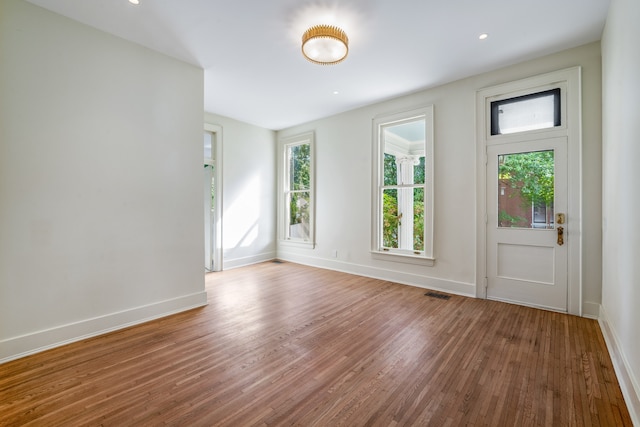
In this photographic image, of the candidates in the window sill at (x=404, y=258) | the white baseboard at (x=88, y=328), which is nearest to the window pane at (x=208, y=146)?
the white baseboard at (x=88, y=328)

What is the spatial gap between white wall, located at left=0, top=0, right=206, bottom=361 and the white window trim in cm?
262

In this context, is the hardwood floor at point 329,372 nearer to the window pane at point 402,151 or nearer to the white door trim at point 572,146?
the white door trim at point 572,146

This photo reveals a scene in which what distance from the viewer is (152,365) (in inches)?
85.8

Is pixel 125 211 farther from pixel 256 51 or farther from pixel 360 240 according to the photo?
pixel 360 240

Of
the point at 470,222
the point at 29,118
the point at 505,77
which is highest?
the point at 505,77

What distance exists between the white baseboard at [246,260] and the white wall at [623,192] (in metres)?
5.25

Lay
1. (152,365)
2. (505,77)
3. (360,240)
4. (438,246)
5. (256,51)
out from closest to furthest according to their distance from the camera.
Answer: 1. (152,365)
2. (256,51)
3. (505,77)
4. (438,246)
5. (360,240)

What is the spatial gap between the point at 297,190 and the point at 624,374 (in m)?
5.24

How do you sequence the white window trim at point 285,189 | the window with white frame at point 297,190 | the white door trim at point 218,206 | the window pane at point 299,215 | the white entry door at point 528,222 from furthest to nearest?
1. the window pane at point 299,215
2. the window with white frame at point 297,190
3. the white window trim at point 285,189
4. the white door trim at point 218,206
5. the white entry door at point 528,222

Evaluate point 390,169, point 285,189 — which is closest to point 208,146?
point 285,189

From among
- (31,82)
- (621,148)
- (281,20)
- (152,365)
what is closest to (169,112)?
(31,82)

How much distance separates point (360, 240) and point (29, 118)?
14.3 ft

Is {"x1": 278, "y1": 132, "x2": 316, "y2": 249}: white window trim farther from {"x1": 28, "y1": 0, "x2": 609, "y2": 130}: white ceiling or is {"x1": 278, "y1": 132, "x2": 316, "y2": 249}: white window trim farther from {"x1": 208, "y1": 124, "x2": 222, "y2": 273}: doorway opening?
{"x1": 28, "y1": 0, "x2": 609, "y2": 130}: white ceiling

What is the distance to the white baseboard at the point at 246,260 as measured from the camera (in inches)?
216
